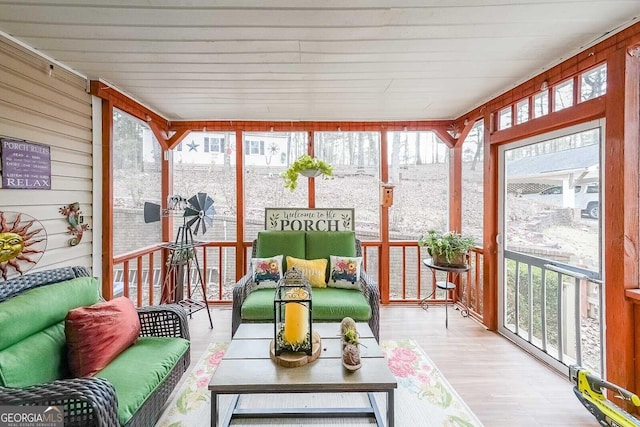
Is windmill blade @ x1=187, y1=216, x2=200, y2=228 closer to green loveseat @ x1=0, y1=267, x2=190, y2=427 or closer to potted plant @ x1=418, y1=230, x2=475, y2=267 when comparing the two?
green loveseat @ x1=0, y1=267, x2=190, y2=427

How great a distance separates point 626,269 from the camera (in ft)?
6.73

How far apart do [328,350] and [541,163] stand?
255cm

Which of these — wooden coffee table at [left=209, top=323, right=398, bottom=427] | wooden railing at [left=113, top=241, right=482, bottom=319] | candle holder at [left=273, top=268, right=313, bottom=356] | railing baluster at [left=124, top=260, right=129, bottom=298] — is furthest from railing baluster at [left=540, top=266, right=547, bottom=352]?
railing baluster at [left=124, top=260, right=129, bottom=298]

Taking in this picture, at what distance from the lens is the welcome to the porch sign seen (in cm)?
405

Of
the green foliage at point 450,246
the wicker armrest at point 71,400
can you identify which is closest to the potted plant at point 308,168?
the green foliage at point 450,246

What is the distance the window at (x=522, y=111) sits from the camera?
296 centimetres

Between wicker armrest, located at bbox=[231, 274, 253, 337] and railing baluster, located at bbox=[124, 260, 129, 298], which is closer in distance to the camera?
wicker armrest, located at bbox=[231, 274, 253, 337]

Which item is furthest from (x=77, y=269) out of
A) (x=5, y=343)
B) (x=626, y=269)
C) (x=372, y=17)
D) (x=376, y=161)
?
(x=626, y=269)

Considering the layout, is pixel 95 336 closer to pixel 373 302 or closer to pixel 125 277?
pixel 125 277

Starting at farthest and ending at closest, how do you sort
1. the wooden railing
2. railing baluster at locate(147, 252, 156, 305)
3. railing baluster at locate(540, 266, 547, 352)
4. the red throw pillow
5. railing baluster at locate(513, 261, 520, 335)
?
the wooden railing → railing baluster at locate(147, 252, 156, 305) → railing baluster at locate(513, 261, 520, 335) → railing baluster at locate(540, 266, 547, 352) → the red throw pillow

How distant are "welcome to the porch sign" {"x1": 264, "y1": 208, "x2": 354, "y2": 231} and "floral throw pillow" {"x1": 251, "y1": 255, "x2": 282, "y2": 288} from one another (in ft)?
2.31

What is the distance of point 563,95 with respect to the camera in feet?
8.44

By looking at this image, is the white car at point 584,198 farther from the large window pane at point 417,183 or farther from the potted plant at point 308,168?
the potted plant at point 308,168

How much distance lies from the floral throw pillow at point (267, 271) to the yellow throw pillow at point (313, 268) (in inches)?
6.2
